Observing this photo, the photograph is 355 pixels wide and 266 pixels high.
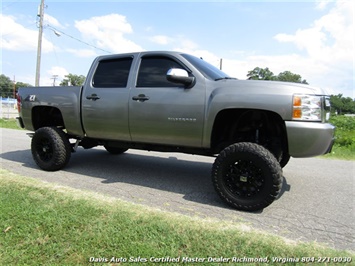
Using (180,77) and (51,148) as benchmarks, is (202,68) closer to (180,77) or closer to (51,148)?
(180,77)

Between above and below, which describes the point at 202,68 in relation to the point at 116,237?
above

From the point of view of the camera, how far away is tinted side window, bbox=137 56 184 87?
399cm

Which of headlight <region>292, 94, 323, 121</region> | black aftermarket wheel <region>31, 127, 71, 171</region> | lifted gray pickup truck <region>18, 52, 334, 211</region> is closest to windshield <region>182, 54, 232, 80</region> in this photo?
lifted gray pickup truck <region>18, 52, 334, 211</region>

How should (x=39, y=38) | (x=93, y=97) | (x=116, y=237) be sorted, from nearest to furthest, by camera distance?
(x=116, y=237) → (x=93, y=97) → (x=39, y=38)

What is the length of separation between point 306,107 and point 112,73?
290cm

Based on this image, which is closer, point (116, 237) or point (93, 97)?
point (116, 237)

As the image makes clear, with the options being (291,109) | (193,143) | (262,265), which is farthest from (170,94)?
(262,265)

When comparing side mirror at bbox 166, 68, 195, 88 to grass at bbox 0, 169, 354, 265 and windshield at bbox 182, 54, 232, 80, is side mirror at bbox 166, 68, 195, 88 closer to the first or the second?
windshield at bbox 182, 54, 232, 80

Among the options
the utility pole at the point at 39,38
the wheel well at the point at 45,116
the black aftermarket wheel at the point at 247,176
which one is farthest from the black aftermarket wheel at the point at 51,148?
the utility pole at the point at 39,38

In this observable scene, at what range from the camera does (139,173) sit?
16.1 feet

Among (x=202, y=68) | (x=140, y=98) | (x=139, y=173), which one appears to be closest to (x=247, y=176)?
(x=202, y=68)

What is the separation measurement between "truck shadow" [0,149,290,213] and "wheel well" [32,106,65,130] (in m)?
0.80

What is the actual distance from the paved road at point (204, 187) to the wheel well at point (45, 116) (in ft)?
2.63

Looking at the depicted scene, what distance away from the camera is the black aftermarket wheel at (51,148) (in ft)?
15.6
